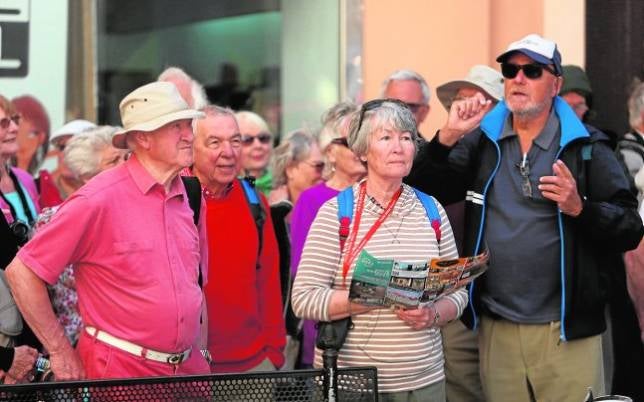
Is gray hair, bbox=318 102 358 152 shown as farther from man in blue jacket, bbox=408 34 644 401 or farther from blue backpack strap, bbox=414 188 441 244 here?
blue backpack strap, bbox=414 188 441 244

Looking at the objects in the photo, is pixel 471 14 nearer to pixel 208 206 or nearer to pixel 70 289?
pixel 208 206

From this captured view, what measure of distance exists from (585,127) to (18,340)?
8.75 feet

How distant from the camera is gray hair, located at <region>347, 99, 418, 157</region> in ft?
17.6

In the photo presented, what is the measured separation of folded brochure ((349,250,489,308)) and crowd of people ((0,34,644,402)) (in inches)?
8.6

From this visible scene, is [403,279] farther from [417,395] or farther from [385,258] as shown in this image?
[417,395]

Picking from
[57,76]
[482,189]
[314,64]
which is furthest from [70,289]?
[314,64]

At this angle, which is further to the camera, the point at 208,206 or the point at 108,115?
the point at 108,115

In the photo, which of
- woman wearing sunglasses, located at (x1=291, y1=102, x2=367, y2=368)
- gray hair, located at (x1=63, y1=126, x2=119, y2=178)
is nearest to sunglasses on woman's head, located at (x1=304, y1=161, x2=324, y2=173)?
woman wearing sunglasses, located at (x1=291, y1=102, x2=367, y2=368)

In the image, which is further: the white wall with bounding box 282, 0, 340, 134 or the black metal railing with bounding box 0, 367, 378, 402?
the white wall with bounding box 282, 0, 340, 134

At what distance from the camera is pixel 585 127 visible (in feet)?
18.9

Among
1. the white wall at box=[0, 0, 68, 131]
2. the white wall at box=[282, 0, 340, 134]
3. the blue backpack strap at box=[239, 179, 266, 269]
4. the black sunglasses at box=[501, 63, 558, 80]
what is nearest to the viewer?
the black sunglasses at box=[501, 63, 558, 80]

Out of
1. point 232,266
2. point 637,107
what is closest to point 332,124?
point 232,266

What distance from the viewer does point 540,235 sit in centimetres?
557

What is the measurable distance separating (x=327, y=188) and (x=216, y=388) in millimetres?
2775
